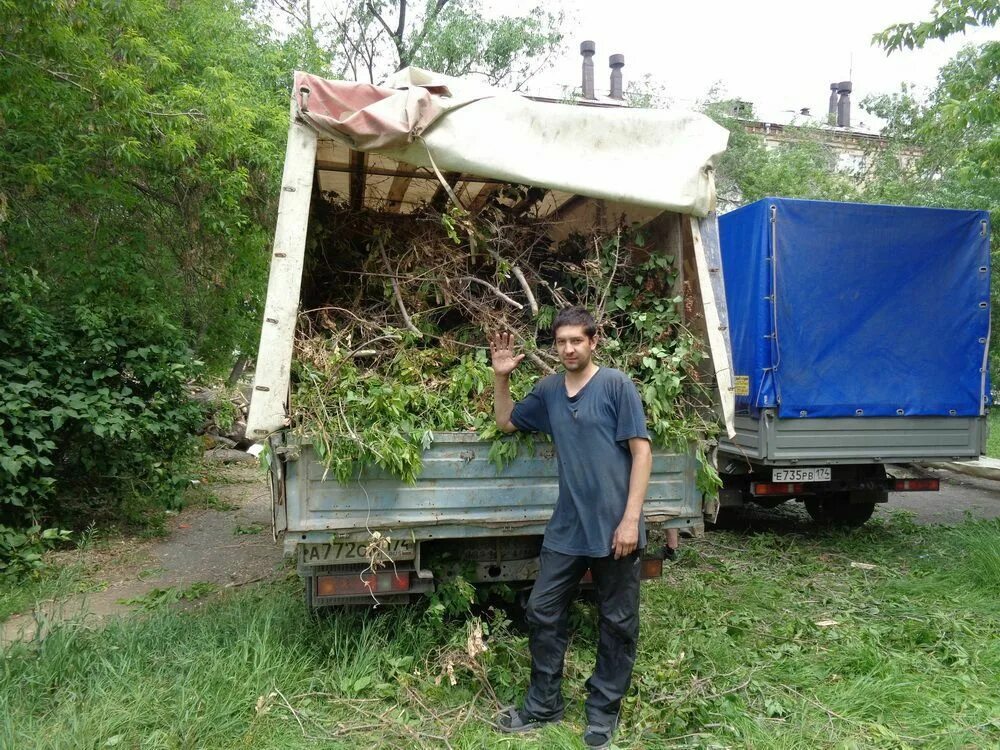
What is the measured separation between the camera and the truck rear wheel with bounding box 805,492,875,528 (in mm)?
6961

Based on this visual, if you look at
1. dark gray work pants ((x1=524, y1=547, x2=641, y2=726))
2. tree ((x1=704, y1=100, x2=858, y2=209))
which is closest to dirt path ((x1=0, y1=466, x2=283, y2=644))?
dark gray work pants ((x1=524, y1=547, x2=641, y2=726))

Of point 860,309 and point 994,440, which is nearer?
point 860,309

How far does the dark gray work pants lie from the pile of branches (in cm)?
62

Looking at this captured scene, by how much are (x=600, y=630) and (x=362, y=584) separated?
1112 millimetres

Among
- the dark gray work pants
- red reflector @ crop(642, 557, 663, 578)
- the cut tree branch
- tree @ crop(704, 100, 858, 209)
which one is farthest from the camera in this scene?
tree @ crop(704, 100, 858, 209)

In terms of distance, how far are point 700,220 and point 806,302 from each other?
8.66 ft

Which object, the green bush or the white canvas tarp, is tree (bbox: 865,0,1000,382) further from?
the green bush

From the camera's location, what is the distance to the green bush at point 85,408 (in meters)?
5.49

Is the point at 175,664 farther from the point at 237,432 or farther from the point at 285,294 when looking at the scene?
the point at 237,432

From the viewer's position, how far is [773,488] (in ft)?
20.2

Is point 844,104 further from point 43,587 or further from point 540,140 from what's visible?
point 43,587

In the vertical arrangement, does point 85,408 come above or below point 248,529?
above

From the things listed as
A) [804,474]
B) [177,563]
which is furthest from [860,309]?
[177,563]

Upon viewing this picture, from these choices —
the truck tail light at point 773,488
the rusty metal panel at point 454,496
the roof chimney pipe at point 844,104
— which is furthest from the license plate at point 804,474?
the roof chimney pipe at point 844,104
